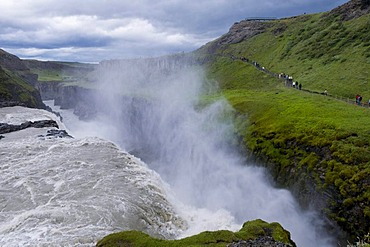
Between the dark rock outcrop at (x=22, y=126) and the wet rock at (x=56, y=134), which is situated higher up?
the wet rock at (x=56, y=134)

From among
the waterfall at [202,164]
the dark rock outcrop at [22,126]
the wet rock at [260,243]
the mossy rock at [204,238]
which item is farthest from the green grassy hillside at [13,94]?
the wet rock at [260,243]

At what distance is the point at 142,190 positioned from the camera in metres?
29.9

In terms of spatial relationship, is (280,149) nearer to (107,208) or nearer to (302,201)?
(302,201)

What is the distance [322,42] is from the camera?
87875mm

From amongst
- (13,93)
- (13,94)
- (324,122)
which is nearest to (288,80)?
(324,122)

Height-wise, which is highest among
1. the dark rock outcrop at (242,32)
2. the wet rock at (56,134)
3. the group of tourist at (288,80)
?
the dark rock outcrop at (242,32)

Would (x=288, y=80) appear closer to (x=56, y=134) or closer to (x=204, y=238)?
(x=56, y=134)

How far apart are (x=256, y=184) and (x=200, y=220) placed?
956cm

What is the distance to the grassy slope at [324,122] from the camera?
26.8m

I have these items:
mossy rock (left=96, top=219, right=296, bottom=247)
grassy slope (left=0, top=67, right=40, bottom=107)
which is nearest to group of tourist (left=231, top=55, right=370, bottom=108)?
mossy rock (left=96, top=219, right=296, bottom=247)

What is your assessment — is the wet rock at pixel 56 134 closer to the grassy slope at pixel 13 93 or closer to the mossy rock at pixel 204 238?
the mossy rock at pixel 204 238

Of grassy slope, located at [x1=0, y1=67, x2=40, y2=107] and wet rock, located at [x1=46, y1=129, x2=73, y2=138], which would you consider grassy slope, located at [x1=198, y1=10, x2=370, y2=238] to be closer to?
wet rock, located at [x1=46, y1=129, x2=73, y2=138]

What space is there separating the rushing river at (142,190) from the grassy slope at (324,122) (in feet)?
9.32

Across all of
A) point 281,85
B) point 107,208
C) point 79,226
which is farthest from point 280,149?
point 281,85
